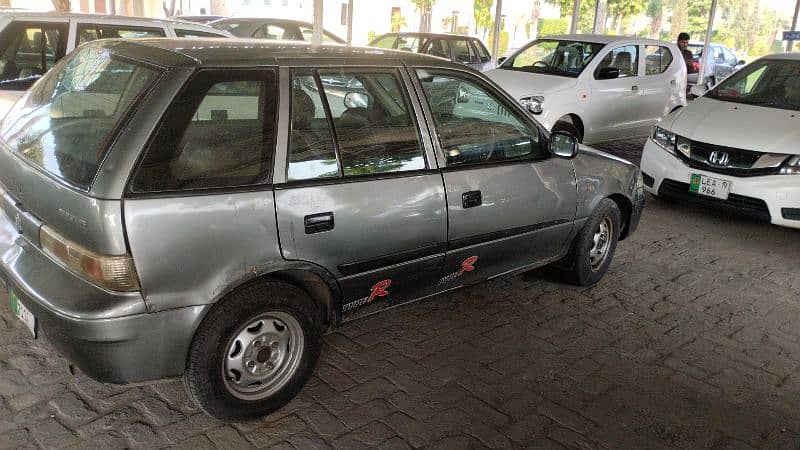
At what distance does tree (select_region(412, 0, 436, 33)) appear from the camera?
3435 centimetres

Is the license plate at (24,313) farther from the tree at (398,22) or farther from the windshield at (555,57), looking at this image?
the tree at (398,22)

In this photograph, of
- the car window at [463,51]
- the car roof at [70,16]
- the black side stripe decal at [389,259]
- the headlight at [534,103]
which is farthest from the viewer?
the car window at [463,51]

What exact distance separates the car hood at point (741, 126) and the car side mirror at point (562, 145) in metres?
2.75

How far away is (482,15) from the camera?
1383 inches

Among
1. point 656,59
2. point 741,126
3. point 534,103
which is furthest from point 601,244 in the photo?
point 656,59

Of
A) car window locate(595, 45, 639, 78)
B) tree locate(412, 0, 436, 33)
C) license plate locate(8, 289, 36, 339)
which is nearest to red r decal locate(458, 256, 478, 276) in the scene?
license plate locate(8, 289, 36, 339)

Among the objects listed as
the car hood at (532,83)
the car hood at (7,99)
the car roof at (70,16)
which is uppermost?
the car roof at (70,16)

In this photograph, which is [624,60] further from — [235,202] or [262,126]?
[235,202]

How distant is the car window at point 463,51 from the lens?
1303cm

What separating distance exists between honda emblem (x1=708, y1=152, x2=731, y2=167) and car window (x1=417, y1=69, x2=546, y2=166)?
9.49ft

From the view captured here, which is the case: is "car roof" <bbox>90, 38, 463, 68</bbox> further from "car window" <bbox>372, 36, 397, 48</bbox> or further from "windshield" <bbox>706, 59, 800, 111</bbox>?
"car window" <bbox>372, 36, 397, 48</bbox>

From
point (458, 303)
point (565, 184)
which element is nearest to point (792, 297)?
point (565, 184)

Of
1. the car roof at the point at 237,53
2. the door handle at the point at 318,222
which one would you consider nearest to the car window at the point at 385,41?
the car roof at the point at 237,53

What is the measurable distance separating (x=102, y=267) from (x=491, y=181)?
6.81 feet
